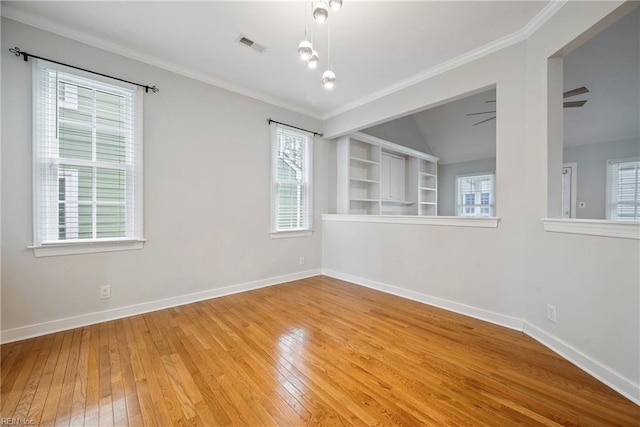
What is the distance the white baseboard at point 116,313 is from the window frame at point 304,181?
77 cm

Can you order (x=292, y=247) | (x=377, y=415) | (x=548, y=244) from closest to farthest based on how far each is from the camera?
(x=377, y=415) < (x=548, y=244) < (x=292, y=247)

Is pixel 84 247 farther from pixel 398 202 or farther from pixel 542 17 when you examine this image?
pixel 398 202

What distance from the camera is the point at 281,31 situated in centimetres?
244

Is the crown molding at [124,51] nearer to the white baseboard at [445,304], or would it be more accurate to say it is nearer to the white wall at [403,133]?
the white wall at [403,133]

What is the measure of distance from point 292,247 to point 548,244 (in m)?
3.17

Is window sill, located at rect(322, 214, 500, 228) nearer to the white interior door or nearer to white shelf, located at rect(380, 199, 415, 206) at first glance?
white shelf, located at rect(380, 199, 415, 206)

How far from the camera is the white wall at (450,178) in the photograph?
6617mm

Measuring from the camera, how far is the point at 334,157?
4766 mm

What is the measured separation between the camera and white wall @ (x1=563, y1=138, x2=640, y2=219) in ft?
16.0

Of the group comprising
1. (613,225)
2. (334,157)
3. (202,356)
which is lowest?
(202,356)

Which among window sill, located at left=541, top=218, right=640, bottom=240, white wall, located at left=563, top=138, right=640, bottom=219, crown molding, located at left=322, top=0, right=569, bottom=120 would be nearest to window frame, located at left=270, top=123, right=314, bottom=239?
crown molding, located at left=322, top=0, right=569, bottom=120

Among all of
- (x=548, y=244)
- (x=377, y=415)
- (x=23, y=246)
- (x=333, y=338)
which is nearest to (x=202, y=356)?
(x=333, y=338)

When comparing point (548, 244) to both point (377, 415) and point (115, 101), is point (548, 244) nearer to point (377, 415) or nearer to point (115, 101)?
point (377, 415)

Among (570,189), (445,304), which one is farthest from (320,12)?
(570,189)
